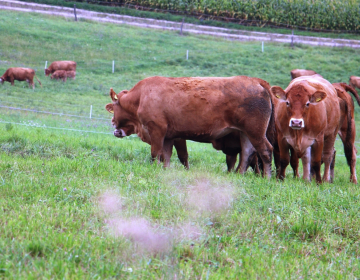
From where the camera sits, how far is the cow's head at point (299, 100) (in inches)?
294

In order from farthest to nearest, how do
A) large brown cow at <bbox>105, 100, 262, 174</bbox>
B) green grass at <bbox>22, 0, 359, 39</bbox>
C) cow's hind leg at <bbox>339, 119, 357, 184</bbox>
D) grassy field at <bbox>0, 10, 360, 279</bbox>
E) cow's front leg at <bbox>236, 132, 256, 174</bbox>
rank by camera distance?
green grass at <bbox>22, 0, 359, 39</bbox> → cow's hind leg at <bbox>339, 119, 357, 184</bbox> → large brown cow at <bbox>105, 100, 262, 174</bbox> → cow's front leg at <bbox>236, 132, 256, 174</bbox> → grassy field at <bbox>0, 10, 360, 279</bbox>

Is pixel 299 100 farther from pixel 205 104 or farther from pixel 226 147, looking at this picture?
pixel 226 147

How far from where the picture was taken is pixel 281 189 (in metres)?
6.29

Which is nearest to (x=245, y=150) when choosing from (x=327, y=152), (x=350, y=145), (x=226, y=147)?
(x=226, y=147)

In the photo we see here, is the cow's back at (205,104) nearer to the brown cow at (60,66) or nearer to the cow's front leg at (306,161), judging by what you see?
the cow's front leg at (306,161)

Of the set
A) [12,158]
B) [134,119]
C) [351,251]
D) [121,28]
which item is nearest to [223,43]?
[121,28]

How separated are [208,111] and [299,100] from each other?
65.0 inches

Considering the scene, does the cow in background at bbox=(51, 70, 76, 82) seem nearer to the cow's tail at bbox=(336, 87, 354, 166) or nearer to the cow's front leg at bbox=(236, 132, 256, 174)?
the cow's front leg at bbox=(236, 132, 256, 174)

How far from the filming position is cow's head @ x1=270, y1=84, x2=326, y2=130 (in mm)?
7473

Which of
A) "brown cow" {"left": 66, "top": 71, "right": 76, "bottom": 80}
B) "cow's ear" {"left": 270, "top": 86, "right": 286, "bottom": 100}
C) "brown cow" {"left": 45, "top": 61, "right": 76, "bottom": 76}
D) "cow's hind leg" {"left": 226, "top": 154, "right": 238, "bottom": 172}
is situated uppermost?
"cow's ear" {"left": 270, "top": 86, "right": 286, "bottom": 100}

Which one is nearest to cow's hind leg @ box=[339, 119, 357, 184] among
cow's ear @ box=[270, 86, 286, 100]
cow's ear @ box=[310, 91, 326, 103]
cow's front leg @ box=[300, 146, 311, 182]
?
cow's front leg @ box=[300, 146, 311, 182]

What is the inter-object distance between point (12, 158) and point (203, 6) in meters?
42.5

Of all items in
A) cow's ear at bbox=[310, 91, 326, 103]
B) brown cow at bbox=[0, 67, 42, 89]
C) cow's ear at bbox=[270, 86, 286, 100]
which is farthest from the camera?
brown cow at bbox=[0, 67, 42, 89]

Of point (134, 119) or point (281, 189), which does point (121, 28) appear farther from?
point (281, 189)
